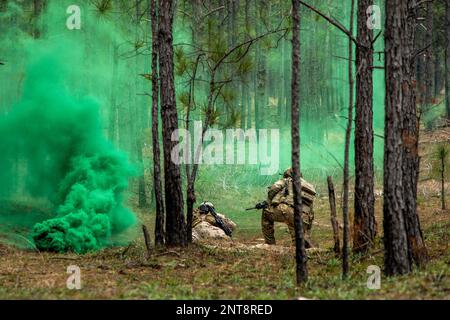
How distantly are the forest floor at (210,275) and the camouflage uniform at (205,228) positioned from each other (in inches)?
80.4

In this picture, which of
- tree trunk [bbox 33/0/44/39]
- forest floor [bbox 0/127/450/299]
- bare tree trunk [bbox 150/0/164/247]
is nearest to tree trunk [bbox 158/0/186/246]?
bare tree trunk [bbox 150/0/164/247]

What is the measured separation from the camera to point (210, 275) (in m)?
9.42

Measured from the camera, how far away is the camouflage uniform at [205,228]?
1584 cm

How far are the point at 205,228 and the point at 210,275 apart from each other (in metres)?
6.65

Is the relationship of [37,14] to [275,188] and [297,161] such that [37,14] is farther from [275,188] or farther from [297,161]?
[297,161]

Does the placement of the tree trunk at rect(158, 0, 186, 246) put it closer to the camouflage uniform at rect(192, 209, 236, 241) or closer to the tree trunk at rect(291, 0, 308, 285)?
the camouflage uniform at rect(192, 209, 236, 241)

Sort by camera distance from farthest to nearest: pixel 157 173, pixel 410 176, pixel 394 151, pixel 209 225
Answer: pixel 209 225 → pixel 157 173 → pixel 410 176 → pixel 394 151

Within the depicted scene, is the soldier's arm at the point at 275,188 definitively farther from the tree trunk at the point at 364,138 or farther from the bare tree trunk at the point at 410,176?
the bare tree trunk at the point at 410,176

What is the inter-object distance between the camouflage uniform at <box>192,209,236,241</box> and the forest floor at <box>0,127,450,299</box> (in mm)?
2043

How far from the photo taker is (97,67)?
3097 cm

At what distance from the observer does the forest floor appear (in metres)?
7.44

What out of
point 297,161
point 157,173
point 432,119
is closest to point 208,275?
point 297,161
